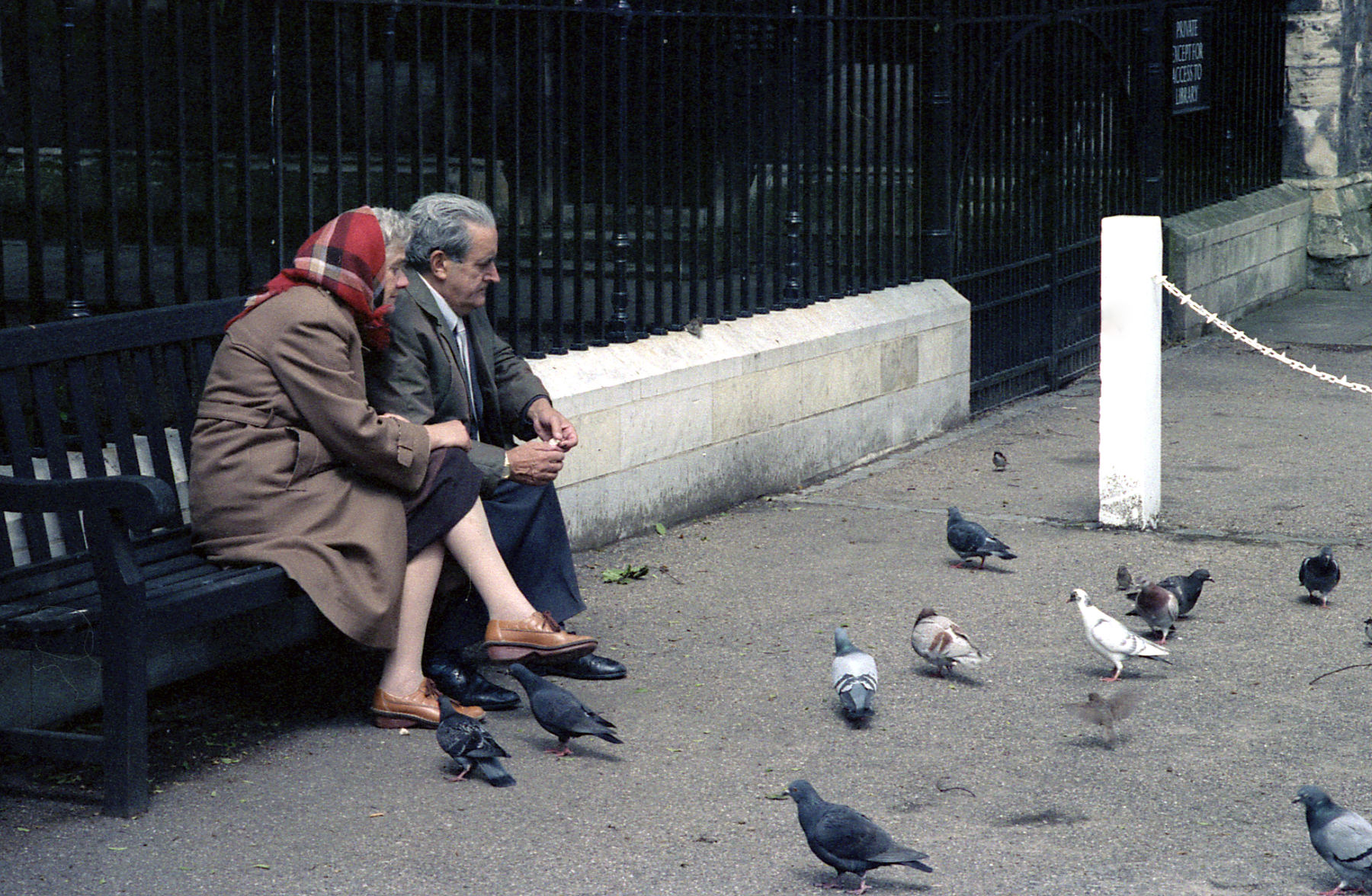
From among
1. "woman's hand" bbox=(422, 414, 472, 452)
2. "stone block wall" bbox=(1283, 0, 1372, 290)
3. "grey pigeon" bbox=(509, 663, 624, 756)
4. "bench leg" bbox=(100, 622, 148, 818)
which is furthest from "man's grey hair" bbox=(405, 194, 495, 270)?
"stone block wall" bbox=(1283, 0, 1372, 290)

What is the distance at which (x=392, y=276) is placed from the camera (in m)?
5.06

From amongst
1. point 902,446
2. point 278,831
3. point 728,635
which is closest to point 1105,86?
point 902,446

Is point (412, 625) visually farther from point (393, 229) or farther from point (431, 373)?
point (393, 229)

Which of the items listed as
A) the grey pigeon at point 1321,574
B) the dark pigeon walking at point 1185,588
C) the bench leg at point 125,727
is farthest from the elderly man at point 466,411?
the grey pigeon at point 1321,574

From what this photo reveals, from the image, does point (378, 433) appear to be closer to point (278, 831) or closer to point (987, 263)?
point (278, 831)

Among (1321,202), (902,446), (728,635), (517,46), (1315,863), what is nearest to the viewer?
(1315,863)

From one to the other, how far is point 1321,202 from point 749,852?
1319 cm

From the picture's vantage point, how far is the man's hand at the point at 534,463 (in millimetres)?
5430

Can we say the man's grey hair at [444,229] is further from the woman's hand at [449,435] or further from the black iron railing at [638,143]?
the black iron railing at [638,143]

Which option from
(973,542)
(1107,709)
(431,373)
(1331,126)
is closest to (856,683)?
(1107,709)

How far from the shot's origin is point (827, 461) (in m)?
8.63

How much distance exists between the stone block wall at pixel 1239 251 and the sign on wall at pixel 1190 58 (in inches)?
32.8

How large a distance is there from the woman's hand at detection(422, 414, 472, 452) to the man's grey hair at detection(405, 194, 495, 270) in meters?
0.50

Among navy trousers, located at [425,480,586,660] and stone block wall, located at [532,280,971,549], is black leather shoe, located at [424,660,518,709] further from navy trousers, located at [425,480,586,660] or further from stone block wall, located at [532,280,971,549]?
stone block wall, located at [532,280,971,549]
